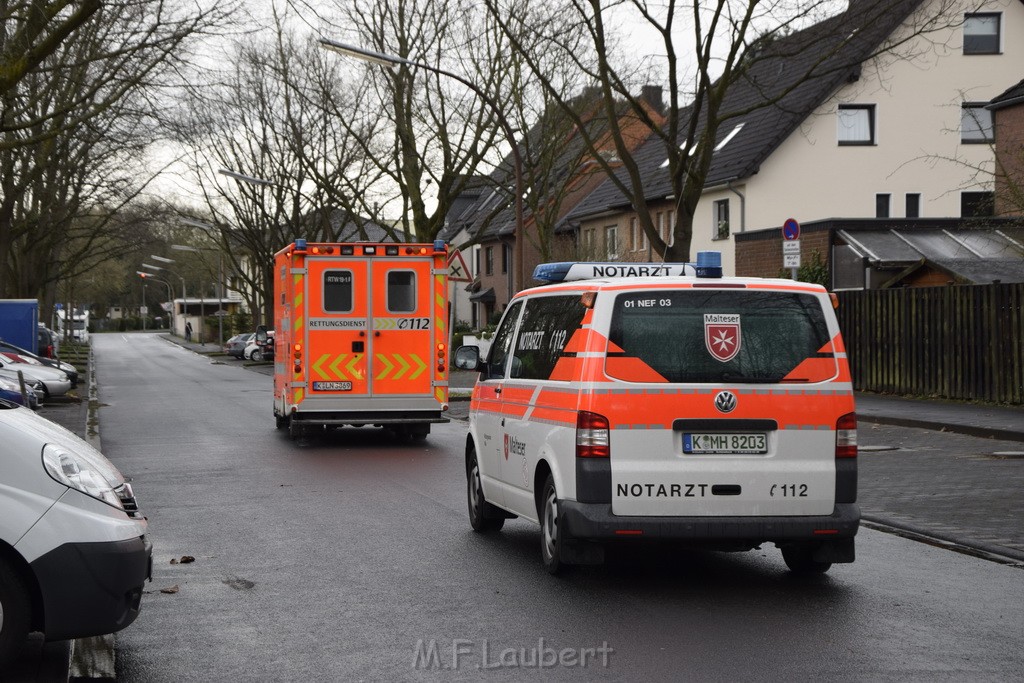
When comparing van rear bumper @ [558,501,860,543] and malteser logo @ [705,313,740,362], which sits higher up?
malteser logo @ [705,313,740,362]

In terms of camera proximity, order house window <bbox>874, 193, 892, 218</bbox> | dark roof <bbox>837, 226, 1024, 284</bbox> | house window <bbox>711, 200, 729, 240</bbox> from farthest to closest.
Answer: house window <bbox>711, 200, 729, 240</bbox> < house window <bbox>874, 193, 892, 218</bbox> < dark roof <bbox>837, 226, 1024, 284</bbox>

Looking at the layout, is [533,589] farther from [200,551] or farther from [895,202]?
[895,202]

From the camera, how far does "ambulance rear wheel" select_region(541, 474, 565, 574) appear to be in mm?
7992

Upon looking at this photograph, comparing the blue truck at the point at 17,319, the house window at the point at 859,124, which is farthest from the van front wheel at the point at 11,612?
the house window at the point at 859,124

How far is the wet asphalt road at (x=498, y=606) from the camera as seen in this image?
19.9 feet

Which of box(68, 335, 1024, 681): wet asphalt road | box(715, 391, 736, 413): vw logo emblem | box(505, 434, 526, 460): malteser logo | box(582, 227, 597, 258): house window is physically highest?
box(582, 227, 597, 258): house window

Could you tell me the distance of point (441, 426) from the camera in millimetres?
22266

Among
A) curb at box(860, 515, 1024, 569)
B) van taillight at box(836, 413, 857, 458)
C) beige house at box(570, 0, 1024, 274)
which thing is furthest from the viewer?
beige house at box(570, 0, 1024, 274)

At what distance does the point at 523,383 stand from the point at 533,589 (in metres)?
1.56

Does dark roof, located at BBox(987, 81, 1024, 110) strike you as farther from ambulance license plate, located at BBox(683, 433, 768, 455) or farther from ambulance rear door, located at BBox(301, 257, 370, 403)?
ambulance license plate, located at BBox(683, 433, 768, 455)

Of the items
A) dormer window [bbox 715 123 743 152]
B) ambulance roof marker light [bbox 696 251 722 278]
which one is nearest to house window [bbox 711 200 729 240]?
dormer window [bbox 715 123 743 152]

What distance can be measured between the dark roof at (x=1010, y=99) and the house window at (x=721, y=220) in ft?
35.9

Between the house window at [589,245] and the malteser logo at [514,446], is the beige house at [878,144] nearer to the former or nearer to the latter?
the house window at [589,245]

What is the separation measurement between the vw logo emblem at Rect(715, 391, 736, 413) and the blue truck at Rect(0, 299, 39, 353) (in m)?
31.8
